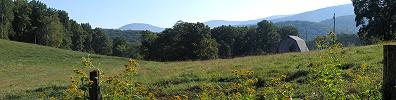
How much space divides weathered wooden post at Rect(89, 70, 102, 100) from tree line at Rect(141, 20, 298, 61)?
84.9m

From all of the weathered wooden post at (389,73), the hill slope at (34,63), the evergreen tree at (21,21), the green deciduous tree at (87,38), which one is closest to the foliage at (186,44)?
the evergreen tree at (21,21)

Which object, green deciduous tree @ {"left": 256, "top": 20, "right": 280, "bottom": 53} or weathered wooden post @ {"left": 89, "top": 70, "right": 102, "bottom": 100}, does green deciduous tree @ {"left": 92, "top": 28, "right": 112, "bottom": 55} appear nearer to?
green deciduous tree @ {"left": 256, "top": 20, "right": 280, "bottom": 53}

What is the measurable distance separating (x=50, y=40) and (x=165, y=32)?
988 inches

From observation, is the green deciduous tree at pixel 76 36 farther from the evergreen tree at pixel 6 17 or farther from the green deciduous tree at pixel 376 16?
the green deciduous tree at pixel 376 16

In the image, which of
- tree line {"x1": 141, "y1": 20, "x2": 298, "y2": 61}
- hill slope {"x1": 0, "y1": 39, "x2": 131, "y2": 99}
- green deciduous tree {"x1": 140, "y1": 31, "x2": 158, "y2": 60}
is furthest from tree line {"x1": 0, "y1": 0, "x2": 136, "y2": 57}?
hill slope {"x1": 0, "y1": 39, "x2": 131, "y2": 99}

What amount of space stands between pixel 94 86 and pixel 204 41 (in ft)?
299

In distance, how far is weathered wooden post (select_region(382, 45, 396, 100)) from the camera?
5637mm

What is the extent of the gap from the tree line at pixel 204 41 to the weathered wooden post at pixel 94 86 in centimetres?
8486

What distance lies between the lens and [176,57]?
4018 inches

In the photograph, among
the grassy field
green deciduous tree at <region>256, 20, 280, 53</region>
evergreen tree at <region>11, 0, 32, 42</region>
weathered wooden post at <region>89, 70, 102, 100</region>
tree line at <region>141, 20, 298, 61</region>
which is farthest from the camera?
green deciduous tree at <region>256, 20, 280, 53</region>

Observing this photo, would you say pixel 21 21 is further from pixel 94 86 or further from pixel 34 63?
pixel 94 86

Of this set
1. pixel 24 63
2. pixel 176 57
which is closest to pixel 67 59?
pixel 24 63

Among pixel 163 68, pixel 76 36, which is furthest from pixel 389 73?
pixel 76 36

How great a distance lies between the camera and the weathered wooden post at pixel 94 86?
6.93 meters
